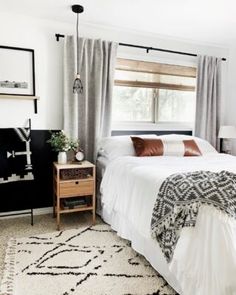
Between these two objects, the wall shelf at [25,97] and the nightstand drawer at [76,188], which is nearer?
the nightstand drawer at [76,188]

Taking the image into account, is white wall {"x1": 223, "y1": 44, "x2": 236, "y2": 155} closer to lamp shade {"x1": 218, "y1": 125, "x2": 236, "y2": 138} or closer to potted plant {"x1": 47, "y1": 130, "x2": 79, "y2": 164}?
lamp shade {"x1": 218, "y1": 125, "x2": 236, "y2": 138}

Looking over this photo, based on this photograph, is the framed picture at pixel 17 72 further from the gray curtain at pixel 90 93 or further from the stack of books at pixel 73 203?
the stack of books at pixel 73 203

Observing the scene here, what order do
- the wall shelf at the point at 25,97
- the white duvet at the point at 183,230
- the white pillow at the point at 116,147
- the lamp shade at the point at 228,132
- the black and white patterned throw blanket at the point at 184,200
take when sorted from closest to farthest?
the white duvet at the point at 183,230
the black and white patterned throw blanket at the point at 184,200
the wall shelf at the point at 25,97
the white pillow at the point at 116,147
the lamp shade at the point at 228,132

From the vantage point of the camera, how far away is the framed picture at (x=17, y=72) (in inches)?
117

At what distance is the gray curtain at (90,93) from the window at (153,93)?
0.29 m

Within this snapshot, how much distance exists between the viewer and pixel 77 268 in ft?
6.86

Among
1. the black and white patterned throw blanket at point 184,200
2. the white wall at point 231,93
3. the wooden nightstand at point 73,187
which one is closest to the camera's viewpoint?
the black and white patterned throw blanket at point 184,200

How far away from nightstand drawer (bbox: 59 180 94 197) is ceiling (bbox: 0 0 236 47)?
1839 mm

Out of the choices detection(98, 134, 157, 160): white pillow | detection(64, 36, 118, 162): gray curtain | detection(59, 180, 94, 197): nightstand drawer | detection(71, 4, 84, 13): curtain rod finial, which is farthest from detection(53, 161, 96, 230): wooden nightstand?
detection(71, 4, 84, 13): curtain rod finial

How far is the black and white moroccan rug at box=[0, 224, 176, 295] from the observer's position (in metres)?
1.84

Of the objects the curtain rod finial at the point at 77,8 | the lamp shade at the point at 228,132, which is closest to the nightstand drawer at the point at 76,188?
the curtain rod finial at the point at 77,8

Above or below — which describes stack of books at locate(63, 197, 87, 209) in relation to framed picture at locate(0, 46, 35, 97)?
below

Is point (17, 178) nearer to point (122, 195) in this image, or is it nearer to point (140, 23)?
point (122, 195)

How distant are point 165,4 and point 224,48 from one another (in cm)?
187
